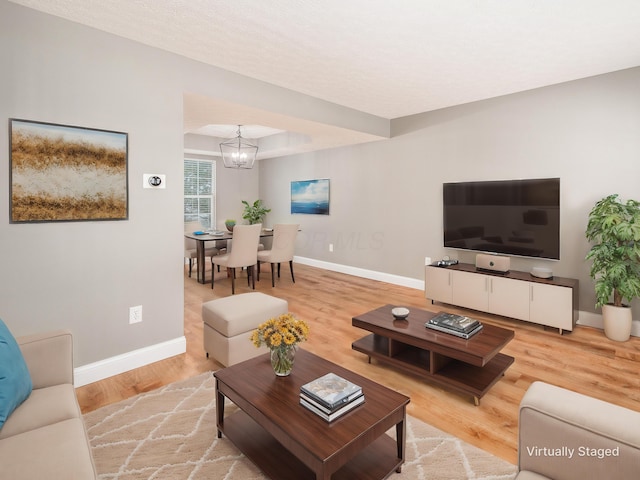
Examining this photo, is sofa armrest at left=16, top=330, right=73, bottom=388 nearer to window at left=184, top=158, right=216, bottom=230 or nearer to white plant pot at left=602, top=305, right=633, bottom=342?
→ white plant pot at left=602, top=305, right=633, bottom=342

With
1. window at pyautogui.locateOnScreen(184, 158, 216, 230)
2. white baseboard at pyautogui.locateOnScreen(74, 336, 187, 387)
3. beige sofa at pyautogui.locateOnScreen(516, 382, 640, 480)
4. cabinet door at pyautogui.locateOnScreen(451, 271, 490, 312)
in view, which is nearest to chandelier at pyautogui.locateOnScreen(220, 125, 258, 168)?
window at pyautogui.locateOnScreen(184, 158, 216, 230)

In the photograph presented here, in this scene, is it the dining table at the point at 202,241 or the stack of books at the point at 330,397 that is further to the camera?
the dining table at the point at 202,241

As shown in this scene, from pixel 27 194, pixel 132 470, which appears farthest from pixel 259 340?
pixel 27 194

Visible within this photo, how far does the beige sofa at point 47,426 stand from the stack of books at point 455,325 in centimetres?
209

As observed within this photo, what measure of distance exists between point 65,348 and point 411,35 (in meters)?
2.93

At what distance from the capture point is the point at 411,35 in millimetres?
2623

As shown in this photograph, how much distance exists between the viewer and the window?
23.2ft

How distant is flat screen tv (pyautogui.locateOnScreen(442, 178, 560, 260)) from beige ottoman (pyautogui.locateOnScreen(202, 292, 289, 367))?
2.66 m

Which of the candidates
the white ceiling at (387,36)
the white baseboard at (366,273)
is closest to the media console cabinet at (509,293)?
the white baseboard at (366,273)

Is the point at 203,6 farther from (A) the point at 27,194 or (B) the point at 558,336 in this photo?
(B) the point at 558,336

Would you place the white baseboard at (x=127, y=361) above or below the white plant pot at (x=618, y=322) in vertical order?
below

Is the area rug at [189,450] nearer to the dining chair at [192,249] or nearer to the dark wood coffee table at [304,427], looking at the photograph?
the dark wood coffee table at [304,427]

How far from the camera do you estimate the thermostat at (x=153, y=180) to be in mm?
2740

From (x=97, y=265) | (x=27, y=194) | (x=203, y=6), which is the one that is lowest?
(x=97, y=265)
